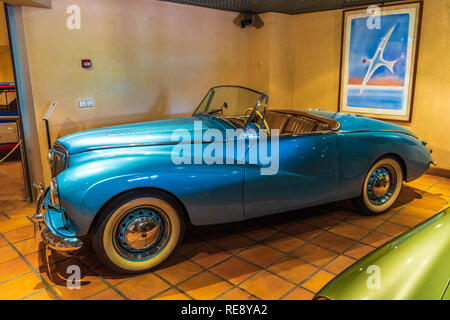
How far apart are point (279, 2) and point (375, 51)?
1808 mm

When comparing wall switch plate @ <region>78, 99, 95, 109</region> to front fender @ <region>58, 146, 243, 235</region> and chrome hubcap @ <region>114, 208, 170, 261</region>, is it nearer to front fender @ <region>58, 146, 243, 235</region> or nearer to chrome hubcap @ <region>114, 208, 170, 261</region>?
front fender @ <region>58, 146, 243, 235</region>

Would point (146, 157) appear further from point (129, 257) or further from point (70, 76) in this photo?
point (70, 76)

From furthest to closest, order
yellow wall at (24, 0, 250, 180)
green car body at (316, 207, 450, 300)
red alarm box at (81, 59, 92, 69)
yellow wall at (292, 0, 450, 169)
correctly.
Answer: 1. yellow wall at (292, 0, 450, 169)
2. red alarm box at (81, 59, 92, 69)
3. yellow wall at (24, 0, 250, 180)
4. green car body at (316, 207, 450, 300)

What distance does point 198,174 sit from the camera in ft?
9.28

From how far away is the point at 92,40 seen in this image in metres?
4.89

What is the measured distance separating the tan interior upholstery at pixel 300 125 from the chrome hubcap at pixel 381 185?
87 centimetres

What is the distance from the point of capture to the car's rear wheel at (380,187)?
377 centimetres

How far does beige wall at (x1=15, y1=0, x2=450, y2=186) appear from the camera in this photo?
4664mm

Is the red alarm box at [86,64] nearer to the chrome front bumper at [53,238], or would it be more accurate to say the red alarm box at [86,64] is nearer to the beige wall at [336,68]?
the chrome front bumper at [53,238]

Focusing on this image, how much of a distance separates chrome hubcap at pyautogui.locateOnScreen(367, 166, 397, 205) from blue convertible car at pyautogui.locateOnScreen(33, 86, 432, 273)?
15 mm

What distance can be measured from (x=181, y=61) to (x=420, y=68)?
383 cm

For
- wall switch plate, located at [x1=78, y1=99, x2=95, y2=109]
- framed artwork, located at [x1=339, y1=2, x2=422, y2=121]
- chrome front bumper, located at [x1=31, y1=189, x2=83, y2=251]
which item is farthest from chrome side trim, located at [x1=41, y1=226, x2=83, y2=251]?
framed artwork, located at [x1=339, y1=2, x2=422, y2=121]

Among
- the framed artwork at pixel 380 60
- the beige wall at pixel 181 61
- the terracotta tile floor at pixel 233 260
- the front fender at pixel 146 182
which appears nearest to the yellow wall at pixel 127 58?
the beige wall at pixel 181 61
